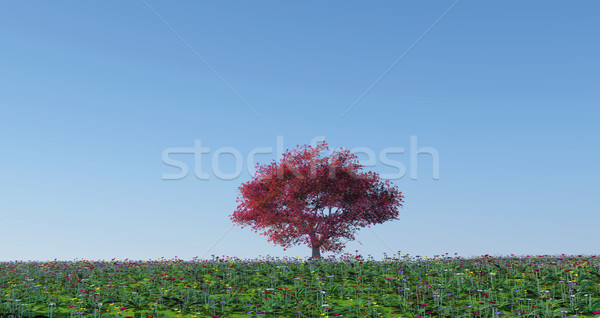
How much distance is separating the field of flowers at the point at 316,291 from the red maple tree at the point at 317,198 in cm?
805

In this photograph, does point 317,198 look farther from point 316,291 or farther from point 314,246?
point 316,291

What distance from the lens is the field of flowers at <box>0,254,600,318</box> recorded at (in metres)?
13.8

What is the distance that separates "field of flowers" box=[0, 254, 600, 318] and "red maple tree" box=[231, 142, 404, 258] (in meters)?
8.05

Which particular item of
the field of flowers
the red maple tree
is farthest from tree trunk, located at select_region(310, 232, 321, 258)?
the field of flowers

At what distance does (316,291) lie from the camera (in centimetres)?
1616

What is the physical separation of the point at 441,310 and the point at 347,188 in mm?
16537

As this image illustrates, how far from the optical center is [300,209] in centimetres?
3056

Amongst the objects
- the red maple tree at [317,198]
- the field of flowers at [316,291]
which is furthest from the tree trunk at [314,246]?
the field of flowers at [316,291]

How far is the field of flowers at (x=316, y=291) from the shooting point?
13.8 metres

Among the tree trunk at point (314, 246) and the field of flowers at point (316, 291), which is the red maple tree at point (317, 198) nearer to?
the tree trunk at point (314, 246)

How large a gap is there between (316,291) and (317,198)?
48.9ft

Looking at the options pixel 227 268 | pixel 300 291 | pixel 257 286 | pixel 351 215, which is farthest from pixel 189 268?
pixel 351 215

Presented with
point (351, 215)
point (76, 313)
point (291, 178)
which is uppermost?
point (291, 178)

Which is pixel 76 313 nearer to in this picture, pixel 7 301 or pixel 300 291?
pixel 7 301
